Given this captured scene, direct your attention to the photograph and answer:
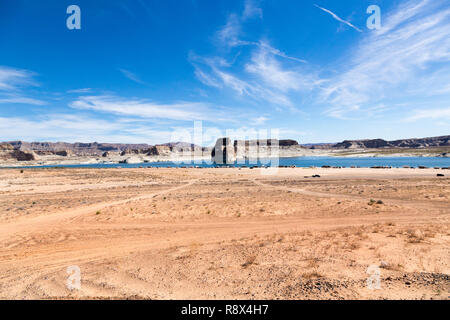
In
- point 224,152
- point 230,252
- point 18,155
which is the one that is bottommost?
point 230,252

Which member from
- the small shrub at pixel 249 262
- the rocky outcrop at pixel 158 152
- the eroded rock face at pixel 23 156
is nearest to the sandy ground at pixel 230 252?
the small shrub at pixel 249 262

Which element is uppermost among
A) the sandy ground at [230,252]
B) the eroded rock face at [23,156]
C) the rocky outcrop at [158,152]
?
the rocky outcrop at [158,152]

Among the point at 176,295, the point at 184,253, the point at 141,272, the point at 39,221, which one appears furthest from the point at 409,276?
the point at 39,221

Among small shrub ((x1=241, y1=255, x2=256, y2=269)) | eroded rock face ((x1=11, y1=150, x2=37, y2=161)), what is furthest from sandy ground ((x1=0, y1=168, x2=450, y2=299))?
eroded rock face ((x1=11, y1=150, x2=37, y2=161))

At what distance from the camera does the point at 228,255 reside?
8.02 metres

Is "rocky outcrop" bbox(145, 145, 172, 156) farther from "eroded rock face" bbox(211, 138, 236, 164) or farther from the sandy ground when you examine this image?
the sandy ground

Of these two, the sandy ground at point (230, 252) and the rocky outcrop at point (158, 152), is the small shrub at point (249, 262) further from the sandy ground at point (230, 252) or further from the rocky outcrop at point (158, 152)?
the rocky outcrop at point (158, 152)

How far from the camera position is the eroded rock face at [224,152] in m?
135

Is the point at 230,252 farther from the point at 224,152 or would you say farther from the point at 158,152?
the point at 158,152

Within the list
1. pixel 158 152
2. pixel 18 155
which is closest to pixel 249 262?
pixel 158 152

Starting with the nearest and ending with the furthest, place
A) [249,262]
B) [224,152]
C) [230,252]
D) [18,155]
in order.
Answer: [249,262], [230,252], [224,152], [18,155]

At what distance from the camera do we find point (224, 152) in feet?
444
